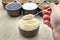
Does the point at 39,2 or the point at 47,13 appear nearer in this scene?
the point at 47,13

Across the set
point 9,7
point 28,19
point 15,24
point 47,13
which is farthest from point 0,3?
point 47,13

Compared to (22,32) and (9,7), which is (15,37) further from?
(9,7)

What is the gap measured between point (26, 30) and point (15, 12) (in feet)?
0.99

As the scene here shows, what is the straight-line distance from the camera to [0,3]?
4.95ft

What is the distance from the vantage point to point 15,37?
110 cm

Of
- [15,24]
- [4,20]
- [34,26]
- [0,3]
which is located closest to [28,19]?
[34,26]

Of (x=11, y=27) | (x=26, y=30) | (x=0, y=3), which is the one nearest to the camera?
(x=26, y=30)

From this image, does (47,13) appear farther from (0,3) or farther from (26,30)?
(0,3)

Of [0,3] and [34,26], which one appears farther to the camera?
[0,3]

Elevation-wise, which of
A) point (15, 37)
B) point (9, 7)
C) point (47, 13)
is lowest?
Answer: point (15, 37)

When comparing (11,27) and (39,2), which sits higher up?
(39,2)

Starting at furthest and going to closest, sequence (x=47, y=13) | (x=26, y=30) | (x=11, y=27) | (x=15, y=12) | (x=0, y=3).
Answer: (x=0, y=3) → (x=15, y=12) → (x=11, y=27) → (x=26, y=30) → (x=47, y=13)

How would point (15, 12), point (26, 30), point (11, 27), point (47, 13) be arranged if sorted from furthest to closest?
1. point (15, 12)
2. point (11, 27)
3. point (26, 30)
4. point (47, 13)

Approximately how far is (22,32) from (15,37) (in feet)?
0.22
